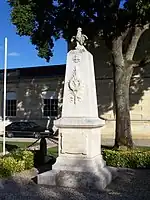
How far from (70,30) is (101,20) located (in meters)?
1.84

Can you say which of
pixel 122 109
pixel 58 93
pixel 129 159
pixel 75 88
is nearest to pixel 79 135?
pixel 75 88

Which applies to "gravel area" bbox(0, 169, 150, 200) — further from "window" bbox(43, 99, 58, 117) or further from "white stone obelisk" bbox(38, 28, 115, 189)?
"window" bbox(43, 99, 58, 117)

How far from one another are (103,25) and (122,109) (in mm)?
4306

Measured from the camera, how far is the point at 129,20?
57.0 ft

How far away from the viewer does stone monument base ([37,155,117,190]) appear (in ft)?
27.4

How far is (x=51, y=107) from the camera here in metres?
32.9

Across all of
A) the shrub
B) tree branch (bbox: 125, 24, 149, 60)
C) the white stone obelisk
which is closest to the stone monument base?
the white stone obelisk

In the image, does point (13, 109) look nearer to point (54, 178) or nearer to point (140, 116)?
point (140, 116)

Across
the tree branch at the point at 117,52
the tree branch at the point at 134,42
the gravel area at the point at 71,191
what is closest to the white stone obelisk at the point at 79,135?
the gravel area at the point at 71,191

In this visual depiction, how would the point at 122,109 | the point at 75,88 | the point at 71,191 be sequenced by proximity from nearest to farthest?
the point at 71,191 → the point at 75,88 → the point at 122,109

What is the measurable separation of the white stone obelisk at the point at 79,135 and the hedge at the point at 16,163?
4.86 feet

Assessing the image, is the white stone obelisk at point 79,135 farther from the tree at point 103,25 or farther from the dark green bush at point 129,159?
the tree at point 103,25

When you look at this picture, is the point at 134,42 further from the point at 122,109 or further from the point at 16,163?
the point at 16,163

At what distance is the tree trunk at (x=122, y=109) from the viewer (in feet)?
49.9
